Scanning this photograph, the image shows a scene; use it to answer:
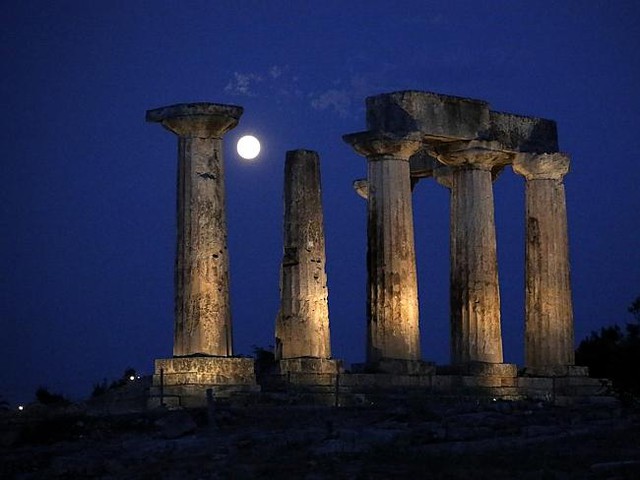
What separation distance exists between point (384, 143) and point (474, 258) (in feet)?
18.7

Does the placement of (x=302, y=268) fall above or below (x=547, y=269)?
below

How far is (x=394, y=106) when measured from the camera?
164 ft

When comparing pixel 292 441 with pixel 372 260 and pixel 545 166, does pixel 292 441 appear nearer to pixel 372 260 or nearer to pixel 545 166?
pixel 372 260

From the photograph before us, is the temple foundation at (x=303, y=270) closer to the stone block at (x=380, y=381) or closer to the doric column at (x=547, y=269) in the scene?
the stone block at (x=380, y=381)

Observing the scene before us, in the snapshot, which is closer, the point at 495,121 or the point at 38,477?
the point at 38,477

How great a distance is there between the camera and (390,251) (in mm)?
49719

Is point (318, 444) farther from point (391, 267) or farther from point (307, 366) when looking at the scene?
point (391, 267)

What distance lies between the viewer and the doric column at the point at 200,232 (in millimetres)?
43781

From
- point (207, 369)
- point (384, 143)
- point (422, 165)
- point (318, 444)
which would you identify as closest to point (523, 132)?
point (422, 165)

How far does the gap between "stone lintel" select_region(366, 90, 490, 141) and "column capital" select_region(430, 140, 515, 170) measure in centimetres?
38

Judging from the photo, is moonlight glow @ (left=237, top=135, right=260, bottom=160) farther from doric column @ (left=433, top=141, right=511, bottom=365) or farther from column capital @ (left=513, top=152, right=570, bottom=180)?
column capital @ (left=513, top=152, right=570, bottom=180)

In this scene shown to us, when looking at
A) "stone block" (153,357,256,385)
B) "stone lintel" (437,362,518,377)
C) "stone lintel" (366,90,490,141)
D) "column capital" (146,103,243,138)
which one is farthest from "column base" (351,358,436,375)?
"column capital" (146,103,243,138)

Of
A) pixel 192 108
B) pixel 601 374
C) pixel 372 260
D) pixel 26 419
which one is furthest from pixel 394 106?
pixel 601 374

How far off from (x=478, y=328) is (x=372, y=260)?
4.77 meters
